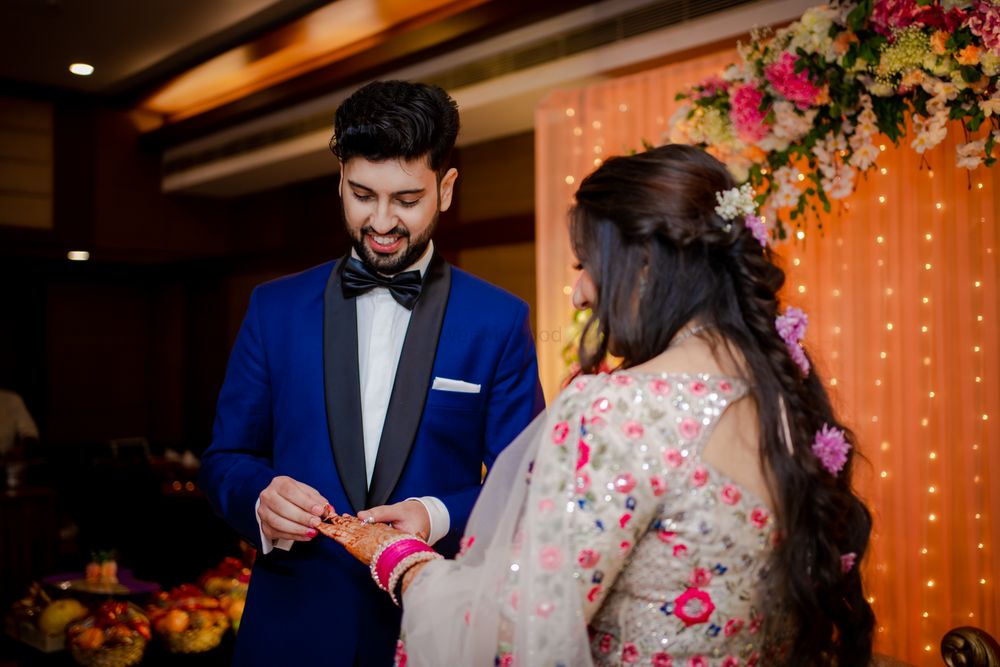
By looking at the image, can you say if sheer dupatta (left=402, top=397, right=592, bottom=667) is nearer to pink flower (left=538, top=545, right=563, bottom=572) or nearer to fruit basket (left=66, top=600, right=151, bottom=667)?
pink flower (left=538, top=545, right=563, bottom=572)

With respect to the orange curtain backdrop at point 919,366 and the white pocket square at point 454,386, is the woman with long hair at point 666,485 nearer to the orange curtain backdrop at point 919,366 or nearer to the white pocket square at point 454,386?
the white pocket square at point 454,386

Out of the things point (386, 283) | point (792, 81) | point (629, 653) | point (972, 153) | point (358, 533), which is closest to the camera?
point (629, 653)

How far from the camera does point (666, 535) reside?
4.22ft

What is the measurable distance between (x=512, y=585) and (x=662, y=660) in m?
0.25

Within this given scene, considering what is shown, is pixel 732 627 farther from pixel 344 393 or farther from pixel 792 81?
pixel 792 81

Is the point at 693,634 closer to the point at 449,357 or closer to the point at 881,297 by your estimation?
the point at 449,357

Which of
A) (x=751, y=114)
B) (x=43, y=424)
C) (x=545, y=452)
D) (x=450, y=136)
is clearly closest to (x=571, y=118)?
(x=751, y=114)

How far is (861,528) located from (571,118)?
359 centimetres

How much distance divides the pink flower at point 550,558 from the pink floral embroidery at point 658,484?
16 cm

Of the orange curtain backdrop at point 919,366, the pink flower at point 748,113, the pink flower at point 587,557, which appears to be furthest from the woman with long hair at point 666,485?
the orange curtain backdrop at point 919,366

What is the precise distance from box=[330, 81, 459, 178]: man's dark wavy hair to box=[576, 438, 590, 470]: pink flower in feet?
2.61

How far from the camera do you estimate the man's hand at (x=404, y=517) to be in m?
1.64

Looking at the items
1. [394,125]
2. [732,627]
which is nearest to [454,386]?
[394,125]

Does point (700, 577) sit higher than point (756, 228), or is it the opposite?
point (756, 228)
